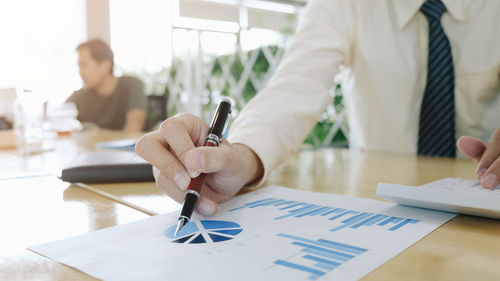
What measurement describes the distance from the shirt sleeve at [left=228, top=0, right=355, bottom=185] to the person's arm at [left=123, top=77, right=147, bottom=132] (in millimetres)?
1764

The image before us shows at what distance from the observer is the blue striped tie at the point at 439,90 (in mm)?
888

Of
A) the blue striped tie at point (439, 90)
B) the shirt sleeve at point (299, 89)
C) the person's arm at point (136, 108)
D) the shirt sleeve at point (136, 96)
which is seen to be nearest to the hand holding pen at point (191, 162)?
the shirt sleeve at point (299, 89)

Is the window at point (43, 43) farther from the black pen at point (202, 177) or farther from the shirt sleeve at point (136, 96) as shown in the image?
the black pen at point (202, 177)

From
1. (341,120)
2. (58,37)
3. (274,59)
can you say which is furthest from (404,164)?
(58,37)

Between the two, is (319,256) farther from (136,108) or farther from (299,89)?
(136,108)

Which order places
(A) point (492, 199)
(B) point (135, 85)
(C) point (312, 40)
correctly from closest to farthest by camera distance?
(A) point (492, 199), (C) point (312, 40), (B) point (135, 85)

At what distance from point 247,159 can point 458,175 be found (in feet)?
1.18

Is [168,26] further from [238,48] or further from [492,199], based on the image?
[492,199]

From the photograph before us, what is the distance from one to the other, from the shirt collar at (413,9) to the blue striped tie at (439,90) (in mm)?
13

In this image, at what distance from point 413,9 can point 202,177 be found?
2.34 feet

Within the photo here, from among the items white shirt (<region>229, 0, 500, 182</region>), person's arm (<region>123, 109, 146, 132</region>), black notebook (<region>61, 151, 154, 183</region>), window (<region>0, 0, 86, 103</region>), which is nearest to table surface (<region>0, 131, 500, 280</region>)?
black notebook (<region>61, 151, 154, 183</region>)

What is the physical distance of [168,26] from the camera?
3283 mm

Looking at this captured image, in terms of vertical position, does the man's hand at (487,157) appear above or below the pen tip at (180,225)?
above

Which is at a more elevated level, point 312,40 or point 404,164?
point 312,40
